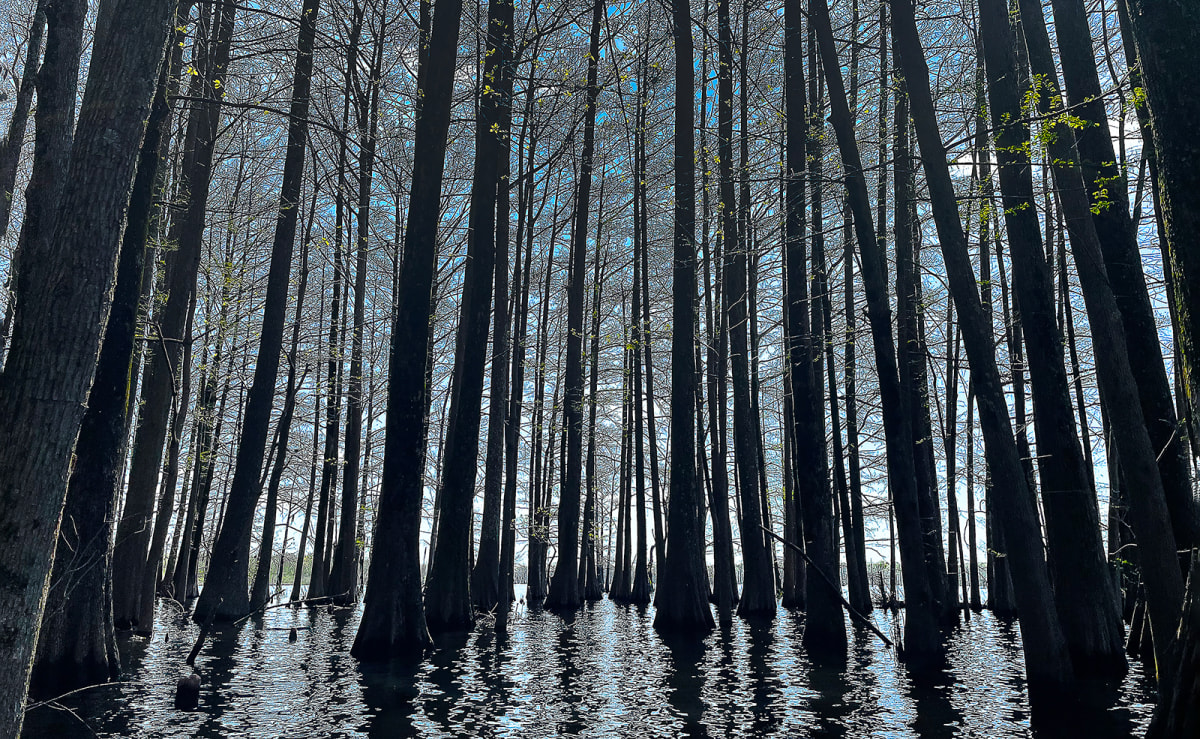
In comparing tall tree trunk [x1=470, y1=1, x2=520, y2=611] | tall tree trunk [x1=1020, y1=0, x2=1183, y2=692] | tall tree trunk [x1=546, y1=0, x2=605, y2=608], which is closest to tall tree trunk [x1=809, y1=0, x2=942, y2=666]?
tall tree trunk [x1=1020, y1=0, x2=1183, y2=692]

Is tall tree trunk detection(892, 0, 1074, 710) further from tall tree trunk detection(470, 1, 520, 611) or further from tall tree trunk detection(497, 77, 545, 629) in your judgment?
tall tree trunk detection(497, 77, 545, 629)

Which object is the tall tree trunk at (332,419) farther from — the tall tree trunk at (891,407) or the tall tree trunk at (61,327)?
the tall tree trunk at (61,327)

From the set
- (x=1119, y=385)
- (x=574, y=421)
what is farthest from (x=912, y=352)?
(x=574, y=421)

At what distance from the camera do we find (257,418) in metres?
13.7

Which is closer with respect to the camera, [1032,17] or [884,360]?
[1032,17]

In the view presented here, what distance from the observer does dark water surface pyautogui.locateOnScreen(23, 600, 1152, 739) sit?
6.17 meters

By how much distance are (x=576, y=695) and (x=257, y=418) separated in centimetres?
849

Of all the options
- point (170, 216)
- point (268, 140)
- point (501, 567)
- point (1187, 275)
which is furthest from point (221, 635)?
point (1187, 275)

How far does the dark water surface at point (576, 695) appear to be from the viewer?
6.17 m

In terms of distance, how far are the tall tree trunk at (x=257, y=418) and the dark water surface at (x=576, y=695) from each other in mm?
1608

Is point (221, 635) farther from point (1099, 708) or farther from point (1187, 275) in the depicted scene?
point (1187, 275)

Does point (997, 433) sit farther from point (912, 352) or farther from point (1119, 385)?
point (912, 352)

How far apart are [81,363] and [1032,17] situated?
26.4 ft

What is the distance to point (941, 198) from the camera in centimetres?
771
